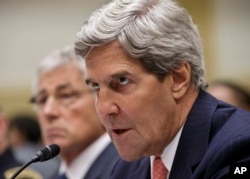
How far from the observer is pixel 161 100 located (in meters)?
2.11

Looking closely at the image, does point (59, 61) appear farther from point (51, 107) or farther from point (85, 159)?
point (85, 159)

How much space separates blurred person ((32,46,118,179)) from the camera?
11.0 ft

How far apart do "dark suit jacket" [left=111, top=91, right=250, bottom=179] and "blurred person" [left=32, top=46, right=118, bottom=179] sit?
3.64ft

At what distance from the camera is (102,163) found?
308 cm

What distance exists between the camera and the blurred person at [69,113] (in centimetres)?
336

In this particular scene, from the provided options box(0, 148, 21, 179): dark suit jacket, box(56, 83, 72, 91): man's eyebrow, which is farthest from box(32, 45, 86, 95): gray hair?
box(0, 148, 21, 179): dark suit jacket

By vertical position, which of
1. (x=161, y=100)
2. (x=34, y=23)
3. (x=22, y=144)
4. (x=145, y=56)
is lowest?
(x=22, y=144)

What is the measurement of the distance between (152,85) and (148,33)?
169 millimetres

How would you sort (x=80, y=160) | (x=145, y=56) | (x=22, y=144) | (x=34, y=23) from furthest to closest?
(x=34, y=23), (x=22, y=144), (x=80, y=160), (x=145, y=56)

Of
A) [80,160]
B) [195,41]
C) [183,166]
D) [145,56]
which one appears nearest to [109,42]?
[145,56]

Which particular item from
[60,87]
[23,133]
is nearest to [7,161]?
[60,87]

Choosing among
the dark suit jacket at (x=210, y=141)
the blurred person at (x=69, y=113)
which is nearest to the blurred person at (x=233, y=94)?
the blurred person at (x=69, y=113)

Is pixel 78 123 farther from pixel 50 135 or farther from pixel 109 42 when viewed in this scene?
pixel 109 42

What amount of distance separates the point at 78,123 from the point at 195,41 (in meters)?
1.36
